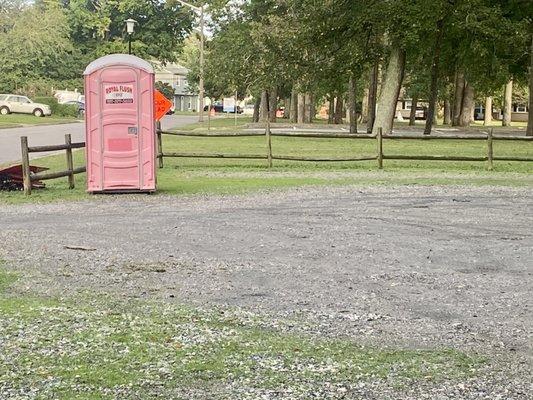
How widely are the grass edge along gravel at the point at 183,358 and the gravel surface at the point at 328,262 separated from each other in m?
0.28

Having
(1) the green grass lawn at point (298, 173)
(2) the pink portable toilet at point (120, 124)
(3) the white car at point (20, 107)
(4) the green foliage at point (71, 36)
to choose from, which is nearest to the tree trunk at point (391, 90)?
(1) the green grass lawn at point (298, 173)

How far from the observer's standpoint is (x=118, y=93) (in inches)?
585

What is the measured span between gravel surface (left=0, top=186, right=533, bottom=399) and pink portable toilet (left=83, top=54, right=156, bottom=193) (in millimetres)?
816

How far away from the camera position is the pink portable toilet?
584 inches

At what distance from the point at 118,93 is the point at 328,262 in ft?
24.4

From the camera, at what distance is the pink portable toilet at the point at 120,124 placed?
48.6ft

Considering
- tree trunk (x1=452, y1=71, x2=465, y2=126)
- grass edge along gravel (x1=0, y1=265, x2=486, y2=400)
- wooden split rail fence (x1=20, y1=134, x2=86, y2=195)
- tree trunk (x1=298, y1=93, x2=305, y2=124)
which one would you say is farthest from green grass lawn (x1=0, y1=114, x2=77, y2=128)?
grass edge along gravel (x1=0, y1=265, x2=486, y2=400)

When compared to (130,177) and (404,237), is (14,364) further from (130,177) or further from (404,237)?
(130,177)

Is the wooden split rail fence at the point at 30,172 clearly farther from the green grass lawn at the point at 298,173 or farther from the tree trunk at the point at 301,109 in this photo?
the tree trunk at the point at 301,109

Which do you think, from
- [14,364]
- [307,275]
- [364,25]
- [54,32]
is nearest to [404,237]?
[307,275]

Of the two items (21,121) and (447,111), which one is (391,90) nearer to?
(21,121)

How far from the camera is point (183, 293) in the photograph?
23.7 ft

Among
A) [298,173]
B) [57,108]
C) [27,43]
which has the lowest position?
[298,173]

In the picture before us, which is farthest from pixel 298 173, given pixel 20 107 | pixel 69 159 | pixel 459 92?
pixel 20 107
